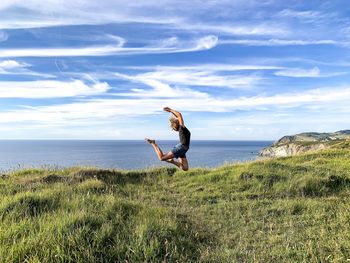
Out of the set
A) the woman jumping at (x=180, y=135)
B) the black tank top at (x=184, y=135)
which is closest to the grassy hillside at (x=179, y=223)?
the woman jumping at (x=180, y=135)

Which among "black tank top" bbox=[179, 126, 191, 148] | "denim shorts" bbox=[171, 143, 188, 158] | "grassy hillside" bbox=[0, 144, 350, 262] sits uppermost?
"black tank top" bbox=[179, 126, 191, 148]

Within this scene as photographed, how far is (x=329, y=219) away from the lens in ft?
30.0

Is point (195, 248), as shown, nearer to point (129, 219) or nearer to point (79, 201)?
point (129, 219)

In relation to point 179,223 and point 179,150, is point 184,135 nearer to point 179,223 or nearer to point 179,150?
point 179,150

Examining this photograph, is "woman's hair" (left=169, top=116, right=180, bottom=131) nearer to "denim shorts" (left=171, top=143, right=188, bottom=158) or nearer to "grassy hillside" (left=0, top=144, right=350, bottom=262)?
"denim shorts" (left=171, top=143, right=188, bottom=158)

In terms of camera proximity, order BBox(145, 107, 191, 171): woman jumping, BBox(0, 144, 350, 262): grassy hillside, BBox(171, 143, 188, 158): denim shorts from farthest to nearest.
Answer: BBox(171, 143, 188, 158): denim shorts
BBox(145, 107, 191, 171): woman jumping
BBox(0, 144, 350, 262): grassy hillside

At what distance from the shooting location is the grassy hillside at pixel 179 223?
6309 millimetres

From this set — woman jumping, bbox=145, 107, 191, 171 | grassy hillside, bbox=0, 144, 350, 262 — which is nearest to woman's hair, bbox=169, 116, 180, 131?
woman jumping, bbox=145, 107, 191, 171

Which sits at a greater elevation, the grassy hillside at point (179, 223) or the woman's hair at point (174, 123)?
the woman's hair at point (174, 123)

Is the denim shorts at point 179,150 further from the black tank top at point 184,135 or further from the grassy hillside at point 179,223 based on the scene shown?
the grassy hillside at point 179,223

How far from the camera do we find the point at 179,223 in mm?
8266

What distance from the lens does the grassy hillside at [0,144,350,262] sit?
6309 millimetres

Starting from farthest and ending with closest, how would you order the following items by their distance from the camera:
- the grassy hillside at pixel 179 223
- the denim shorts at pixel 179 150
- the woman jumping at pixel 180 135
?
the denim shorts at pixel 179 150
the woman jumping at pixel 180 135
the grassy hillside at pixel 179 223

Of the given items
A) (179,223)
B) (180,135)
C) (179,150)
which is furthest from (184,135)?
(179,223)
